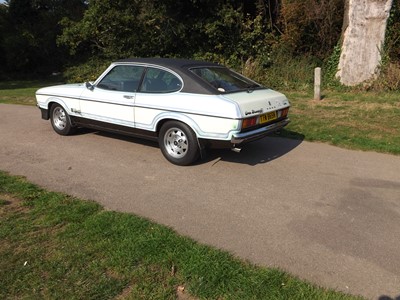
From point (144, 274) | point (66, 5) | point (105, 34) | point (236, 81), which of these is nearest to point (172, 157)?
point (236, 81)

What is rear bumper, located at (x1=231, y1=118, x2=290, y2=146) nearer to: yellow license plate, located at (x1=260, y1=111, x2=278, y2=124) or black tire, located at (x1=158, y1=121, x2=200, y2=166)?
yellow license plate, located at (x1=260, y1=111, x2=278, y2=124)

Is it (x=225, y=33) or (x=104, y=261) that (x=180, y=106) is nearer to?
Result: (x=104, y=261)

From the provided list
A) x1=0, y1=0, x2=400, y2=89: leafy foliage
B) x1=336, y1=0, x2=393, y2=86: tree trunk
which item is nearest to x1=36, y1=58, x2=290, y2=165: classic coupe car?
x1=336, y1=0, x2=393, y2=86: tree trunk

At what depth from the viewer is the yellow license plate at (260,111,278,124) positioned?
5.53 meters

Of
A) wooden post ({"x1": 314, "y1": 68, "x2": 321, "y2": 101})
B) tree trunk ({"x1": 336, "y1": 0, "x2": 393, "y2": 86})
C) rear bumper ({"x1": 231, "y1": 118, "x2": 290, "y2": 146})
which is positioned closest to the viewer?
rear bumper ({"x1": 231, "y1": 118, "x2": 290, "y2": 146})

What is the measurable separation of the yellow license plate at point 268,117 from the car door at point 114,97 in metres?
2.02

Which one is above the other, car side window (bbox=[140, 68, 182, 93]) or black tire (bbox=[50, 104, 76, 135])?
car side window (bbox=[140, 68, 182, 93])

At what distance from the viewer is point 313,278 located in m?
3.03

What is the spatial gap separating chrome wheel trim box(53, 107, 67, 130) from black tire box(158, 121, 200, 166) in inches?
98.5

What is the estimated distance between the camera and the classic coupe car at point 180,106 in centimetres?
522

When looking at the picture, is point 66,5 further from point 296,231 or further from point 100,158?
point 296,231

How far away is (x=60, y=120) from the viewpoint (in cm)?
745

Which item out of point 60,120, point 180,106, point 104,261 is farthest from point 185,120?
point 60,120

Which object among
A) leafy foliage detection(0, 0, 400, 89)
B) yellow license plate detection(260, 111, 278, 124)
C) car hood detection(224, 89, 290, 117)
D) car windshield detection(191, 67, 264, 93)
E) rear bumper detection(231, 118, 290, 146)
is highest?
leafy foliage detection(0, 0, 400, 89)
